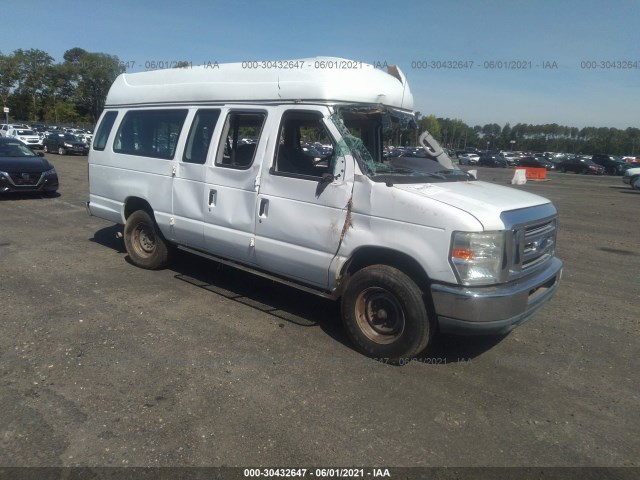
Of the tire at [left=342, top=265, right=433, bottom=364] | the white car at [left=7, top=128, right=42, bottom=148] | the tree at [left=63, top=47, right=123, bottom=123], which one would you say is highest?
the tree at [left=63, top=47, right=123, bottom=123]

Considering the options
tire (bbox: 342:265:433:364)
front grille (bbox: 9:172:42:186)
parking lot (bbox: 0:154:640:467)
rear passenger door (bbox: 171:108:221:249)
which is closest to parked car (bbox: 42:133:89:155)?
front grille (bbox: 9:172:42:186)

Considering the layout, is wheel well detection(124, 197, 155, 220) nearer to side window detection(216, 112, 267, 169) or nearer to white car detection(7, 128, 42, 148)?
Answer: side window detection(216, 112, 267, 169)

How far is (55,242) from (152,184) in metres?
3.15

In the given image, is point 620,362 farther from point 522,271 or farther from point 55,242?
point 55,242

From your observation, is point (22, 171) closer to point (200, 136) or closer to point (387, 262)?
point (200, 136)

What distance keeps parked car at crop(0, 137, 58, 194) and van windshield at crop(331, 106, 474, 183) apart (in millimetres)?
10508

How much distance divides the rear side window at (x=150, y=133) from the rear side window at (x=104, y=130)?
276 millimetres

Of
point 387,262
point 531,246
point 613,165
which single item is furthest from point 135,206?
point 613,165

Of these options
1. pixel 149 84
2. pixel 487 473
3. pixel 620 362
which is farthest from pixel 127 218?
pixel 620 362

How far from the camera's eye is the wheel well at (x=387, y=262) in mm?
4020

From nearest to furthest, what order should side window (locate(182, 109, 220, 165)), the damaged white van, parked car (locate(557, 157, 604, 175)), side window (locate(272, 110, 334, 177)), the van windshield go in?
the damaged white van
the van windshield
side window (locate(272, 110, 334, 177))
side window (locate(182, 109, 220, 165))
parked car (locate(557, 157, 604, 175))

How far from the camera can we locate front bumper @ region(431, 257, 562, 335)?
12.2 feet

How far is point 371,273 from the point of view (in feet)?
13.7

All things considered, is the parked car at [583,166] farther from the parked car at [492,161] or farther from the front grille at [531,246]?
the front grille at [531,246]
